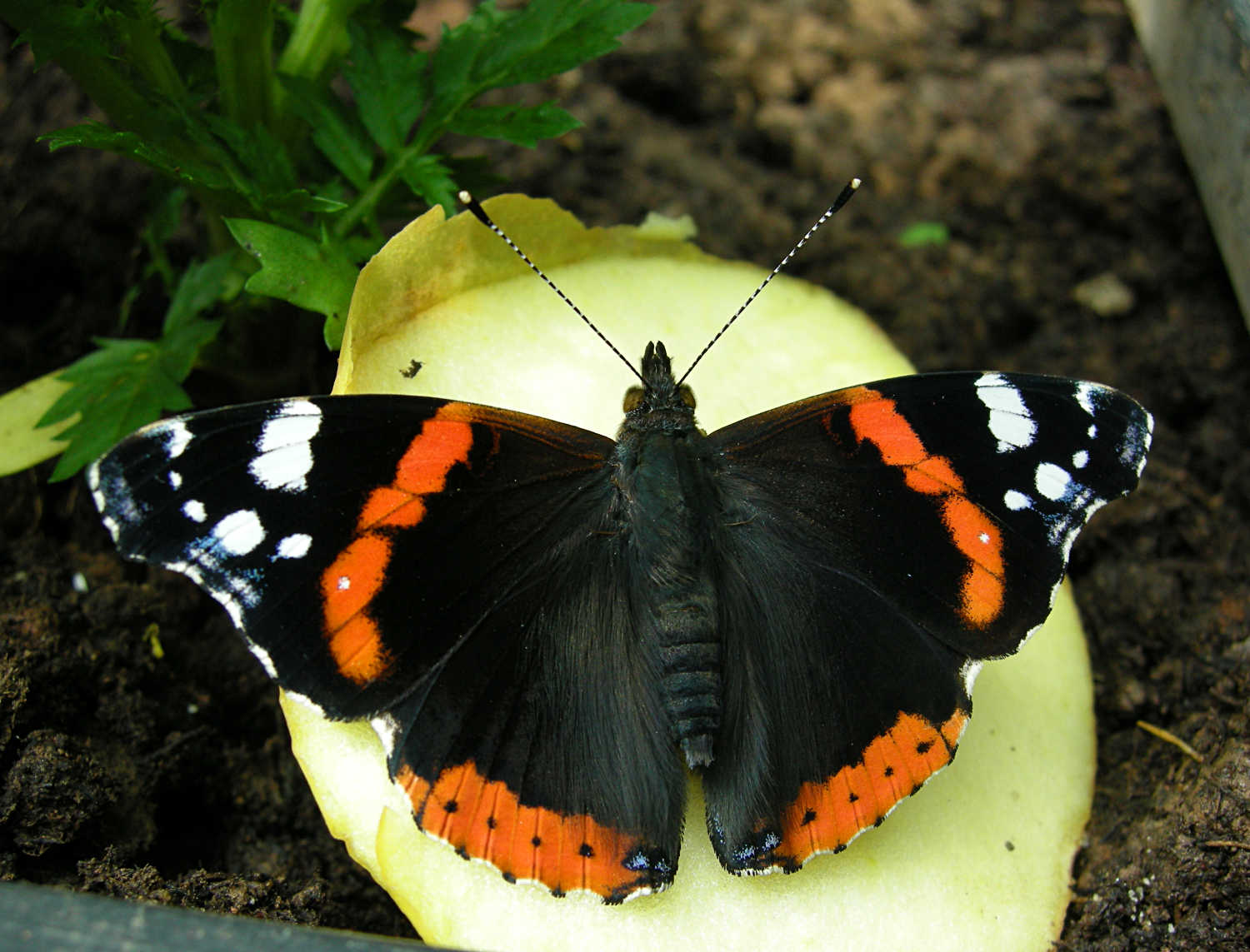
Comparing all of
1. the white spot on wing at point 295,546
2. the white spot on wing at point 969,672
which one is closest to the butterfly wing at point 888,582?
the white spot on wing at point 969,672

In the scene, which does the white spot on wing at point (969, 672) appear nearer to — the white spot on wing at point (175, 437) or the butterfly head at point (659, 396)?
the butterfly head at point (659, 396)

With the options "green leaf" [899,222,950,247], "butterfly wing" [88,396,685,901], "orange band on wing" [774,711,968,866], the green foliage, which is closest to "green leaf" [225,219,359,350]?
the green foliage

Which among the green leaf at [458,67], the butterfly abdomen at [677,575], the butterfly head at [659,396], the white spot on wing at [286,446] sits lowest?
the butterfly abdomen at [677,575]

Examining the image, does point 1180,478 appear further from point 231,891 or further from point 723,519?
point 231,891

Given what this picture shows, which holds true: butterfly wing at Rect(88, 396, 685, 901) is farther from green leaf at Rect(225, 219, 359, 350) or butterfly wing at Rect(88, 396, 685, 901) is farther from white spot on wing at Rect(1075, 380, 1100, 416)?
white spot on wing at Rect(1075, 380, 1100, 416)

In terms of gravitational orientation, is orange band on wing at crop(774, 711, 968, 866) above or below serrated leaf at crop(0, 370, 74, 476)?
below
